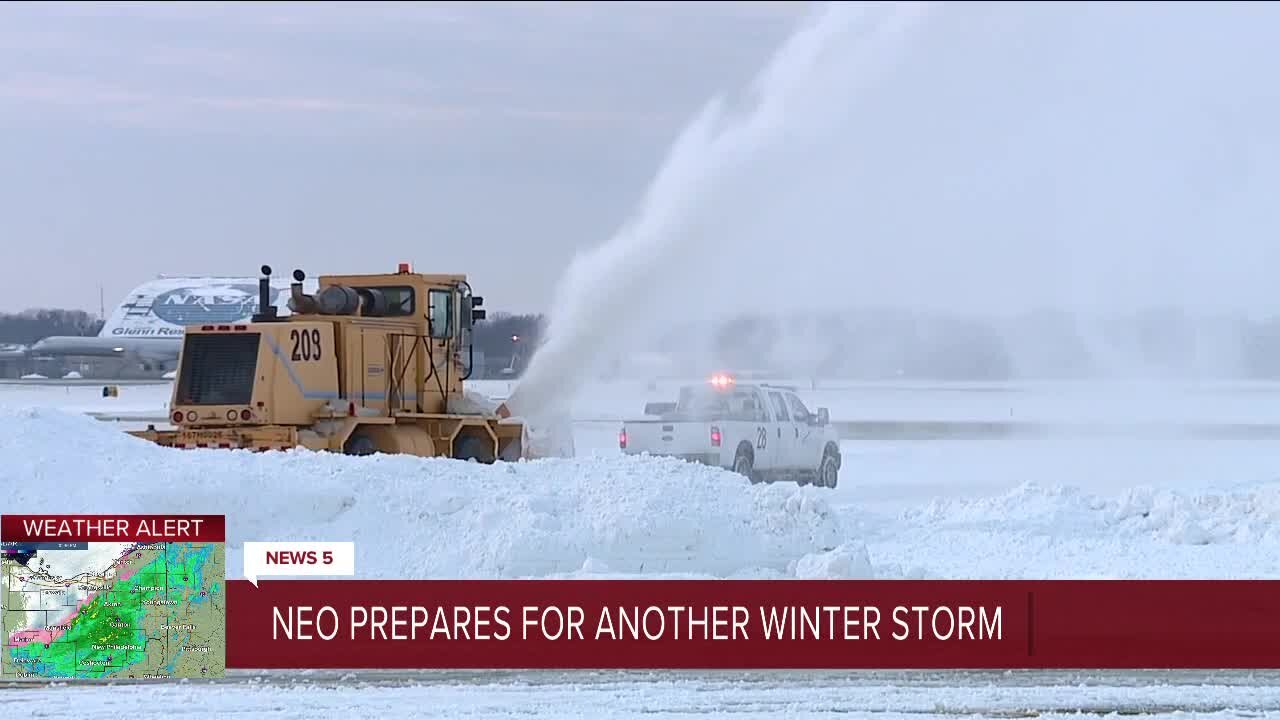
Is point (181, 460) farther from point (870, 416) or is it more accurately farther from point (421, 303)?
point (870, 416)

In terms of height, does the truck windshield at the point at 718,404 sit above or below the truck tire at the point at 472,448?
above

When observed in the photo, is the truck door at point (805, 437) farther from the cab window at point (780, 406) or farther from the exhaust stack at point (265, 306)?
the exhaust stack at point (265, 306)

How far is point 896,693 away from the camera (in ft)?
32.9

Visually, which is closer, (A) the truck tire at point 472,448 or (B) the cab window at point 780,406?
(A) the truck tire at point 472,448

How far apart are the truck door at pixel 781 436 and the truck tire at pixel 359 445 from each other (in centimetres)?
705

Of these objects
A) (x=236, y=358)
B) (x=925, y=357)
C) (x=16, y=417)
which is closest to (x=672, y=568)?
(x=16, y=417)

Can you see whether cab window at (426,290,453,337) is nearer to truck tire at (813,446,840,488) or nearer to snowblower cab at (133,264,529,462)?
snowblower cab at (133,264,529,462)

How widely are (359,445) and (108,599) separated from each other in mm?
10268

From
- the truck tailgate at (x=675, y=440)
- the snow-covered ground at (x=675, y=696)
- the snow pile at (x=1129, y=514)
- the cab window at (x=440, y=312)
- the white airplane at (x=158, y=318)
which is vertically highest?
the white airplane at (x=158, y=318)

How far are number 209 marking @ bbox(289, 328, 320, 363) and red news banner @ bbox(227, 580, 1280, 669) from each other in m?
9.34

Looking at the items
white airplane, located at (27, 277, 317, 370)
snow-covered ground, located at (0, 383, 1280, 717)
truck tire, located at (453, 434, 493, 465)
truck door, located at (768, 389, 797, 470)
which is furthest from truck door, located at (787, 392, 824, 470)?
white airplane, located at (27, 277, 317, 370)

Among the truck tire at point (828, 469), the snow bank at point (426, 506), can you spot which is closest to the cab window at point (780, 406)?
the truck tire at point (828, 469)

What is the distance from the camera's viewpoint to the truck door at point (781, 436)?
25.2m

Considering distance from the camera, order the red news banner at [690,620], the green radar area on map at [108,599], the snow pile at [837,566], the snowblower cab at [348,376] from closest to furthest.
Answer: the green radar area on map at [108,599], the red news banner at [690,620], the snow pile at [837,566], the snowblower cab at [348,376]
